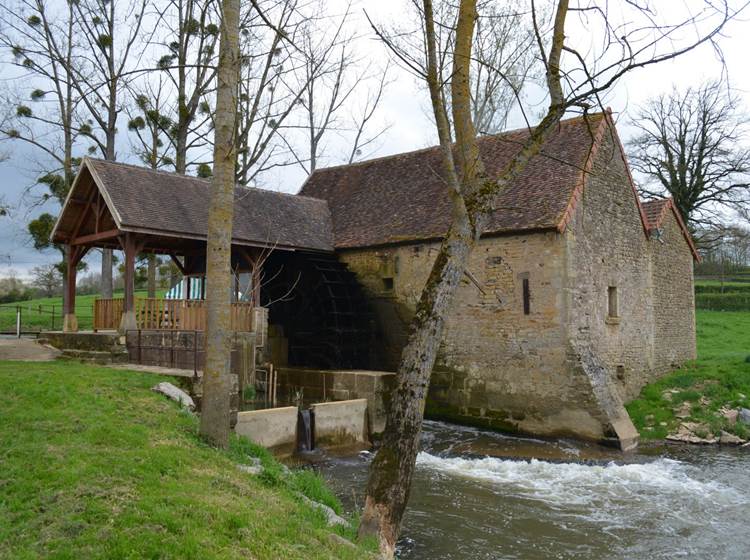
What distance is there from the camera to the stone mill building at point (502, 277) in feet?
41.2

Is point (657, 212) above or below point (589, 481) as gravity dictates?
above

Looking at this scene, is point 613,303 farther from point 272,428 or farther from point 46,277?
point 46,277

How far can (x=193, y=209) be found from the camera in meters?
14.2

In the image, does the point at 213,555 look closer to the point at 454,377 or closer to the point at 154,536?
the point at 154,536

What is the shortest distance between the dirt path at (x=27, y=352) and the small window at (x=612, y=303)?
A: 1150cm

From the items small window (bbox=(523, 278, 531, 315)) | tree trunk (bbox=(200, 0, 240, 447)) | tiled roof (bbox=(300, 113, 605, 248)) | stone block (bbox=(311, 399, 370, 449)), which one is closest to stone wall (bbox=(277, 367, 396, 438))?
stone block (bbox=(311, 399, 370, 449))

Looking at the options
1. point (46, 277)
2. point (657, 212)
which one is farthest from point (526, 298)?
point (46, 277)

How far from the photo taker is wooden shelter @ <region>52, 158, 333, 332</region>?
12773 millimetres

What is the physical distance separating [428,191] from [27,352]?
32.2ft

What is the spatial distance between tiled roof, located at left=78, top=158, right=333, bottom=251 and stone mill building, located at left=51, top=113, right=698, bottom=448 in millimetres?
49

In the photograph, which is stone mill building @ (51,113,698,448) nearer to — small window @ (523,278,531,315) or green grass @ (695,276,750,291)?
small window @ (523,278,531,315)

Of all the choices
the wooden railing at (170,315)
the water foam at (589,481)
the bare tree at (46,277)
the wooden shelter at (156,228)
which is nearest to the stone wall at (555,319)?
the water foam at (589,481)

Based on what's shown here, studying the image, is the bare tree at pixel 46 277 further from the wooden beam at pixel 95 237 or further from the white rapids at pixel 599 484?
the white rapids at pixel 599 484

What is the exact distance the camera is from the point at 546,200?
1314 centimetres
